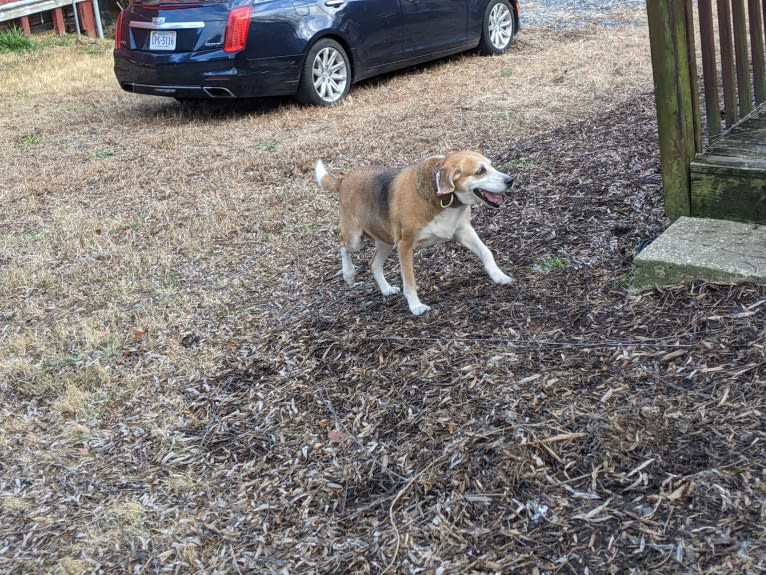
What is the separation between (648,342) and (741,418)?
0.63m

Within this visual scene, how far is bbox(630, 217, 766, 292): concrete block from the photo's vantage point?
3.86 meters

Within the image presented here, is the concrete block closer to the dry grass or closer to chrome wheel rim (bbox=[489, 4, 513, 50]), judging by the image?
the dry grass

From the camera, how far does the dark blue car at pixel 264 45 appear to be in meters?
9.28

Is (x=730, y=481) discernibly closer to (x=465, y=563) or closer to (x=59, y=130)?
(x=465, y=563)

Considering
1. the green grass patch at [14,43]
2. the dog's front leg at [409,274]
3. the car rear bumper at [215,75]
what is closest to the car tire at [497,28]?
the car rear bumper at [215,75]

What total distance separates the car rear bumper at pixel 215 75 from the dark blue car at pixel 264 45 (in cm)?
1

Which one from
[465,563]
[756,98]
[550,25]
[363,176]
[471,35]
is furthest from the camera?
[550,25]

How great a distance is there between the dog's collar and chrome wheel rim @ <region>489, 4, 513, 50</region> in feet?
26.1

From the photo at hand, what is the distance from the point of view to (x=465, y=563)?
9.36ft

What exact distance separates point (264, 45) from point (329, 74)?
2.98 ft

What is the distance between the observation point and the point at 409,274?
4.55m

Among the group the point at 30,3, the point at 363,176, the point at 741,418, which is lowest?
the point at 741,418

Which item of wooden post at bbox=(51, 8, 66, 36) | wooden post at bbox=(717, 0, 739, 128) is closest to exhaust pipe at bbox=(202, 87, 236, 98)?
wooden post at bbox=(717, 0, 739, 128)

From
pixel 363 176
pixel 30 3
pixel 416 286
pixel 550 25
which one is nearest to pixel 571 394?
pixel 416 286
